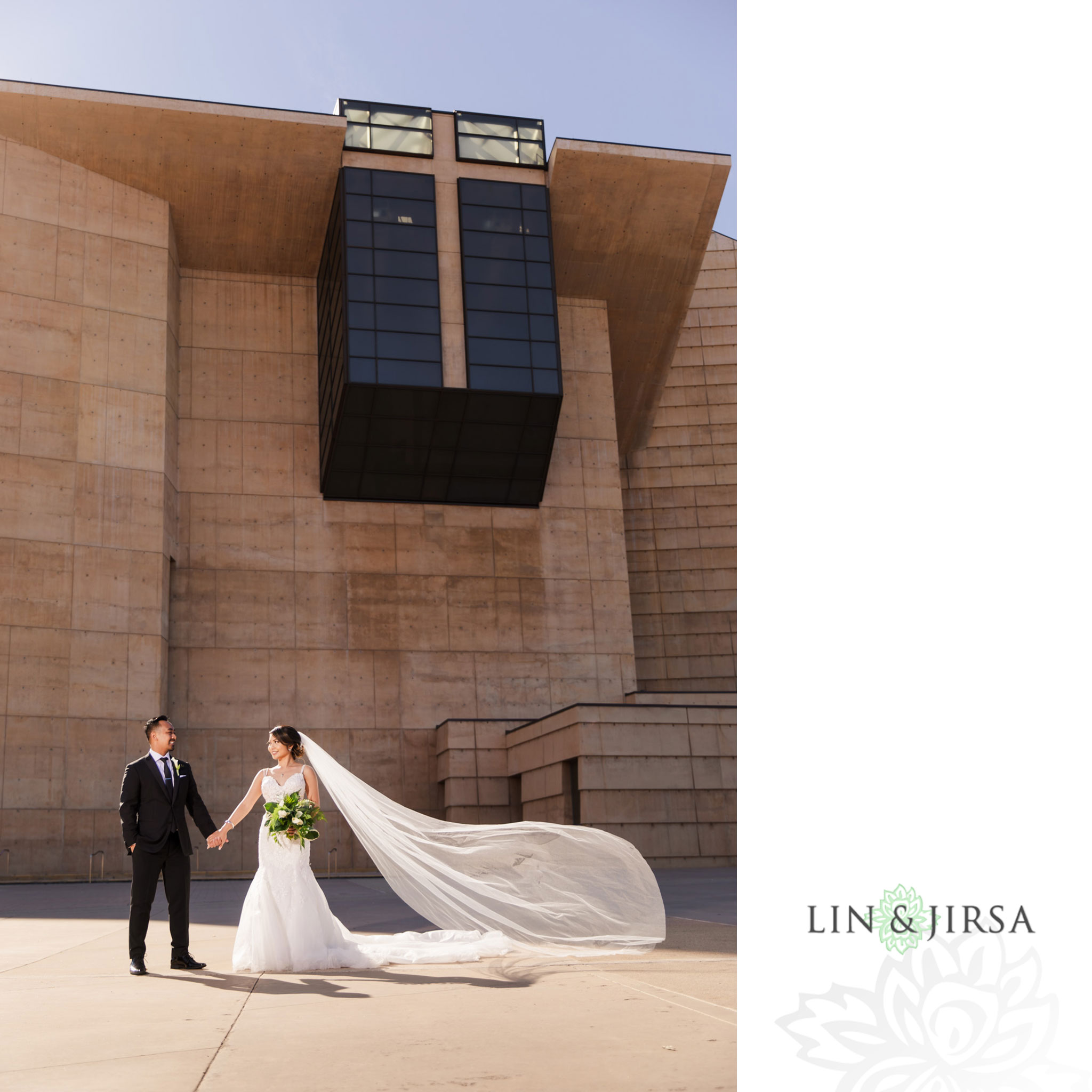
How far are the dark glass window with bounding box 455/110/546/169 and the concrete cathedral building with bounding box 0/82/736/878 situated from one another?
0.11 metres

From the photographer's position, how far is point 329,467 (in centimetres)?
3108

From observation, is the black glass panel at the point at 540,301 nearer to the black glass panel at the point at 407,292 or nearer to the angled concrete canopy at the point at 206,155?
the black glass panel at the point at 407,292

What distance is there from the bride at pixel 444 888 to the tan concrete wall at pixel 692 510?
31379mm

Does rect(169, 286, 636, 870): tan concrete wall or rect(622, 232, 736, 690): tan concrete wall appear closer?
rect(169, 286, 636, 870): tan concrete wall

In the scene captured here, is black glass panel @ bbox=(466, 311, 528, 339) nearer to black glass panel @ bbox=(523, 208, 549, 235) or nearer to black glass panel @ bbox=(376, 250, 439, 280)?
black glass panel @ bbox=(376, 250, 439, 280)

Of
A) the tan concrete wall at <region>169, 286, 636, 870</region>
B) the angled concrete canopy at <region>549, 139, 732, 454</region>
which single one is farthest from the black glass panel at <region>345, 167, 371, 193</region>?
the angled concrete canopy at <region>549, 139, 732, 454</region>

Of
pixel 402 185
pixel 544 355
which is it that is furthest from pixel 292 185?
pixel 544 355

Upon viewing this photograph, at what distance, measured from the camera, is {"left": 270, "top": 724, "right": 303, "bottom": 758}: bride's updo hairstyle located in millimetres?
8812

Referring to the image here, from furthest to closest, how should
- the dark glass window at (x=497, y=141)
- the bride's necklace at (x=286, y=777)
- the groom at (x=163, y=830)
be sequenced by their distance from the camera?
the dark glass window at (x=497, y=141) → the bride's necklace at (x=286, y=777) → the groom at (x=163, y=830)

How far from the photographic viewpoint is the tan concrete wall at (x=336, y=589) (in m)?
29.8

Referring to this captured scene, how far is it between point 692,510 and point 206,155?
874 inches

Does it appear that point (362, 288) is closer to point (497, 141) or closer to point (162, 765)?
point (497, 141)
